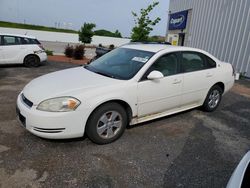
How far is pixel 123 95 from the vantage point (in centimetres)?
369

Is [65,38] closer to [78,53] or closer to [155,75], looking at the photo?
[78,53]

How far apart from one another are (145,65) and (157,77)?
0.33m

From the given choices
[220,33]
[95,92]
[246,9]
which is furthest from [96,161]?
[220,33]

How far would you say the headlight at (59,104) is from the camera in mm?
3266

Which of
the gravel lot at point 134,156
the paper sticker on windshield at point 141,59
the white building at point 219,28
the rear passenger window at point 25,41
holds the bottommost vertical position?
the gravel lot at point 134,156

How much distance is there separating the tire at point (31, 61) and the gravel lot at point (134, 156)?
609 cm

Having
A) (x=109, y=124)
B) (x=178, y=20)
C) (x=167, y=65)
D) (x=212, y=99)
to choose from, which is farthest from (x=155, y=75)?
(x=178, y=20)

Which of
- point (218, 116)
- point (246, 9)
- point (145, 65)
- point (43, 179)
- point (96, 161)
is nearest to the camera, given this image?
point (43, 179)

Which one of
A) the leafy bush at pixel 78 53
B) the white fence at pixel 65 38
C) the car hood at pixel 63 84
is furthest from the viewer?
the white fence at pixel 65 38

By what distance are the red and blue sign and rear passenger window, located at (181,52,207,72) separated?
14305mm

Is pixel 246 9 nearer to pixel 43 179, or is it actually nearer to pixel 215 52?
pixel 215 52

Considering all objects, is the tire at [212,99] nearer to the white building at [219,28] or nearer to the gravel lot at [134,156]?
the gravel lot at [134,156]

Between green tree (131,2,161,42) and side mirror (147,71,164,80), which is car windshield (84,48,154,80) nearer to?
side mirror (147,71,164,80)

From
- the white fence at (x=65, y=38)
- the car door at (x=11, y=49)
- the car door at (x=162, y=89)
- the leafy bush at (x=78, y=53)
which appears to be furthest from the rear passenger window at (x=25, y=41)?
the white fence at (x=65, y=38)
